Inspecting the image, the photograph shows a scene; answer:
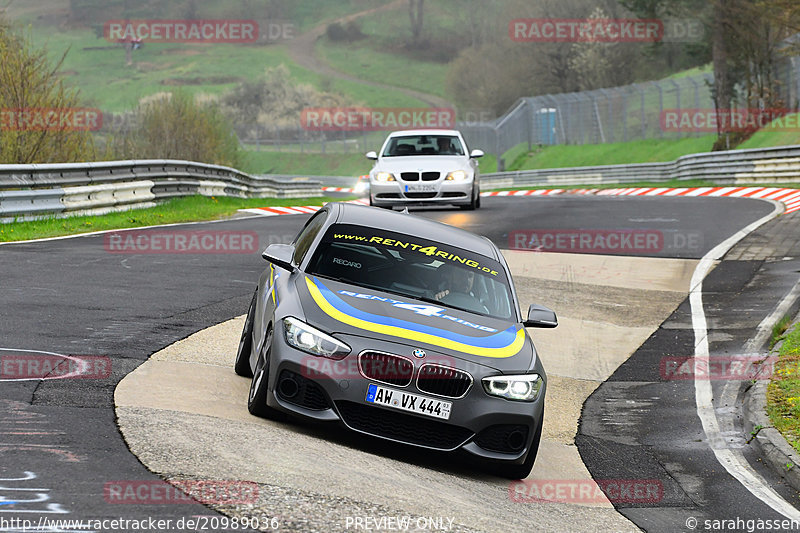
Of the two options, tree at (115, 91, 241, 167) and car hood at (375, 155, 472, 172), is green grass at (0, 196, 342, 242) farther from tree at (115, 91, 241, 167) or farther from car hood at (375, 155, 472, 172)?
tree at (115, 91, 241, 167)

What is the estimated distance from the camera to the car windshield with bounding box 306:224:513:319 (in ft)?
27.1

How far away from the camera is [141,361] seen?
29.4 feet

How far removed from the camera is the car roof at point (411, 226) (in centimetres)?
884

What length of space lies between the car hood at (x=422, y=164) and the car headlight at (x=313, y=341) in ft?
51.1

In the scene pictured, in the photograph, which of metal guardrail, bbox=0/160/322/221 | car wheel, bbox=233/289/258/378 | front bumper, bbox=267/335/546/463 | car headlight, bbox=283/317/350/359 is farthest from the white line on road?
metal guardrail, bbox=0/160/322/221

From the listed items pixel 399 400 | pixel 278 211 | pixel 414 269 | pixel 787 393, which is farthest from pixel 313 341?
pixel 278 211

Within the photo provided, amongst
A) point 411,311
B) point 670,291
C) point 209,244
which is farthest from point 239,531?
point 209,244

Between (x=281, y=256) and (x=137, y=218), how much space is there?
14.3 metres

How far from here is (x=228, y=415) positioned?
7453 mm

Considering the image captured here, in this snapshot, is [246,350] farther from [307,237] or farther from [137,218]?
[137,218]

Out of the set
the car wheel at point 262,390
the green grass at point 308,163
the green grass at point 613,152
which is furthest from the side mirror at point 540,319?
the green grass at point 308,163

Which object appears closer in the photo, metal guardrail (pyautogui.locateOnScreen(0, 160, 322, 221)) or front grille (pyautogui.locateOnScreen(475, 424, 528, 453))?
front grille (pyautogui.locateOnScreen(475, 424, 528, 453))

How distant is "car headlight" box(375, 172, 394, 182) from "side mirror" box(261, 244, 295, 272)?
1410 centimetres

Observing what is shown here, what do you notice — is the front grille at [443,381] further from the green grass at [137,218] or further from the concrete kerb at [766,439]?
the green grass at [137,218]
